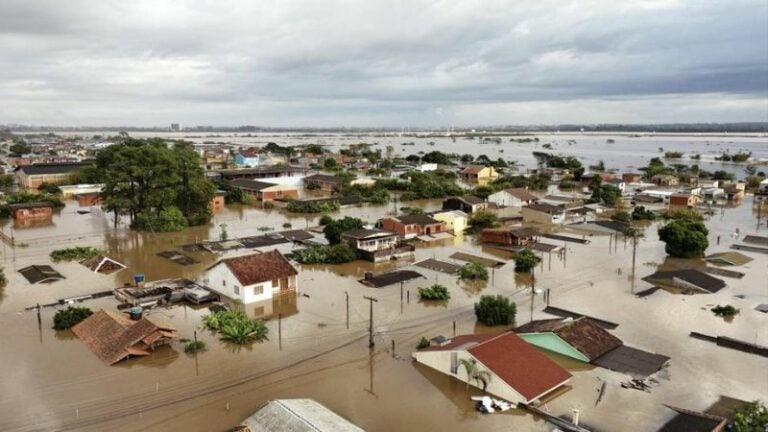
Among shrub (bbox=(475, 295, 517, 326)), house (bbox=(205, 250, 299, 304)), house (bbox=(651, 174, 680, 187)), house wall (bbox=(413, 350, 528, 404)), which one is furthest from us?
house (bbox=(651, 174, 680, 187))

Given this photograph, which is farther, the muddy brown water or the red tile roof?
the red tile roof

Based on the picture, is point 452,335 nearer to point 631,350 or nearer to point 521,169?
point 631,350

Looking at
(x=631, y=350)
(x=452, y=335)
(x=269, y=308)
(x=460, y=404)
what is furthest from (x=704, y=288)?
(x=269, y=308)

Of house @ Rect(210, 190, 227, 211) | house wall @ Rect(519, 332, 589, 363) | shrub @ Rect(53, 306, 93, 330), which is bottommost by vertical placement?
house wall @ Rect(519, 332, 589, 363)

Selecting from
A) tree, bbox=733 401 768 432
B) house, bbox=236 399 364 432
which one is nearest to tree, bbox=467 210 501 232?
tree, bbox=733 401 768 432

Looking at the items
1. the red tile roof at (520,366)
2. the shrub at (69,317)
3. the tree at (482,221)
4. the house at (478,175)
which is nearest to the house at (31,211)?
the shrub at (69,317)

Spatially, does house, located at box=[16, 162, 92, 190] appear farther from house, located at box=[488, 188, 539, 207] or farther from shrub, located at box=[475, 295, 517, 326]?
shrub, located at box=[475, 295, 517, 326]
